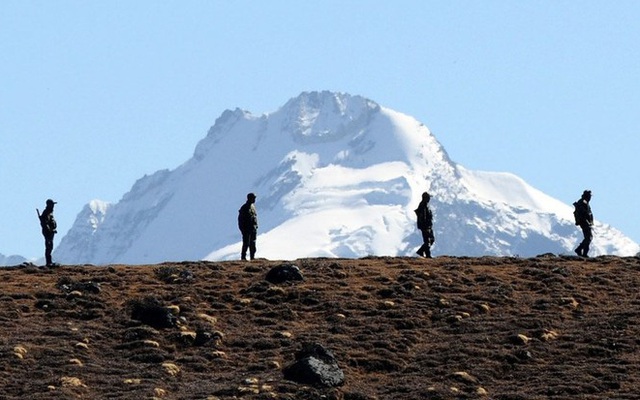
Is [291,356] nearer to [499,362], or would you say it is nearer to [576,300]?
[499,362]

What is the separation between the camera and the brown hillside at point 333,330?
46.3 m

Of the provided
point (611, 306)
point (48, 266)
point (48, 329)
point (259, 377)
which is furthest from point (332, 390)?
point (48, 266)

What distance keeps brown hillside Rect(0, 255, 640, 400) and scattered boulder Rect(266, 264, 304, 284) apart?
358 millimetres

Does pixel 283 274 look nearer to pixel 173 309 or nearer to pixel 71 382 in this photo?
pixel 173 309

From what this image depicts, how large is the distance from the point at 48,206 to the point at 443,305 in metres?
16.3

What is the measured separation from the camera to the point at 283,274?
5847cm

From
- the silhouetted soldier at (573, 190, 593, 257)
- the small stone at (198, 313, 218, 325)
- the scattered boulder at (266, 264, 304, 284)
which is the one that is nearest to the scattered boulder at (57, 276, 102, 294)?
the small stone at (198, 313, 218, 325)

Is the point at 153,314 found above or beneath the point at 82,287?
beneath

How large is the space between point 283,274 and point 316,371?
40.3 feet

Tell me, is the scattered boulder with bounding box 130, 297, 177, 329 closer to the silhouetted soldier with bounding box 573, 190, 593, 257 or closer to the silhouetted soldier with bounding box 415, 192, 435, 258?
the silhouetted soldier with bounding box 415, 192, 435, 258

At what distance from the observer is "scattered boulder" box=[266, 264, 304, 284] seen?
58.3 meters

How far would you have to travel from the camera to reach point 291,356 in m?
49.1

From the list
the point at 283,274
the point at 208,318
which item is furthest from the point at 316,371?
the point at 283,274

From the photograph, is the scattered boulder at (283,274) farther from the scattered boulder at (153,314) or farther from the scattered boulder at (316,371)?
the scattered boulder at (316,371)
